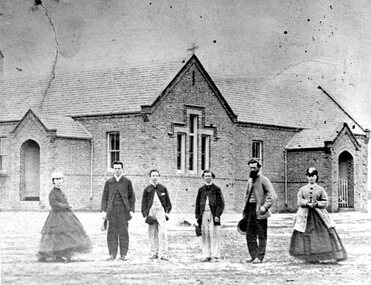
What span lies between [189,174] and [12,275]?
67.8ft

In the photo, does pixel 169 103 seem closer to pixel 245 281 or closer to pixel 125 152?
pixel 125 152

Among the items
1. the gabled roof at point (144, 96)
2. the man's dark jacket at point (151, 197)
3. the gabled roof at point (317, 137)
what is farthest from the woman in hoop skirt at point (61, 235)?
the gabled roof at point (317, 137)

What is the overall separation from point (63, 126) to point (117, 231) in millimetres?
17768

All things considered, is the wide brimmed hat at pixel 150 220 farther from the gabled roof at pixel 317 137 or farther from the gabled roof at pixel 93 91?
the gabled roof at pixel 317 137

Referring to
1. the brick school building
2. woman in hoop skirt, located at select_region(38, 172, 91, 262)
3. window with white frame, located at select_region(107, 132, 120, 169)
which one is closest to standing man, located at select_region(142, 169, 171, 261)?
woman in hoop skirt, located at select_region(38, 172, 91, 262)

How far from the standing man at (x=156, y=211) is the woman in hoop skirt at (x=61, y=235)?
134cm

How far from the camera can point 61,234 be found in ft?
42.7

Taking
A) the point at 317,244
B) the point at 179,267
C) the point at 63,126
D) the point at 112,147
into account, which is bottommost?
the point at 179,267

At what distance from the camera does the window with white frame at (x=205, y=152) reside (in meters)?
32.2

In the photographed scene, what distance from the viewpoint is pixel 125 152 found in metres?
30.5

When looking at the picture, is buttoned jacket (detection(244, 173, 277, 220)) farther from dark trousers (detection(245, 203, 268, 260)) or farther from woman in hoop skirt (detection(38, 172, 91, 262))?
woman in hoop skirt (detection(38, 172, 91, 262))

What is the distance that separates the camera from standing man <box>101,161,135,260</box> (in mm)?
13516

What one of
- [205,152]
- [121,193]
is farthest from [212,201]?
[205,152]

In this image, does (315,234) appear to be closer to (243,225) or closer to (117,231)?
(243,225)
